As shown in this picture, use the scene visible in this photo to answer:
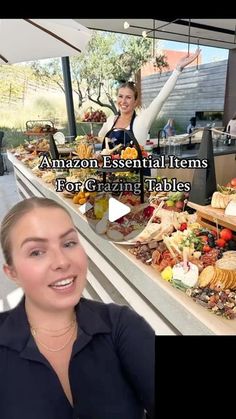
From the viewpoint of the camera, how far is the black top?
1.99 feet

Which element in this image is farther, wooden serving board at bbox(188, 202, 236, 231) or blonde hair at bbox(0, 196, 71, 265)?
wooden serving board at bbox(188, 202, 236, 231)

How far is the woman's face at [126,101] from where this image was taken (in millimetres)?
1000

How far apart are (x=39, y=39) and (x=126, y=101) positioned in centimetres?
32

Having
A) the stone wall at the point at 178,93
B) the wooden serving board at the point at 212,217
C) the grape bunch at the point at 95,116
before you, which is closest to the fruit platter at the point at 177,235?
the wooden serving board at the point at 212,217

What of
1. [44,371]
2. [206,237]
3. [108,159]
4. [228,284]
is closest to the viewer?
[44,371]

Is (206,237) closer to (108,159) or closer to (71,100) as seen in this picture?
(108,159)

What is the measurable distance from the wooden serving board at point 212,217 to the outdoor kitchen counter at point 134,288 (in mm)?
235

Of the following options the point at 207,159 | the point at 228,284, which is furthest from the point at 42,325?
the point at 207,159

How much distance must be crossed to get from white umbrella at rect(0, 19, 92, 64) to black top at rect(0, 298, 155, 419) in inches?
30.5

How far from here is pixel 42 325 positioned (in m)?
0.66

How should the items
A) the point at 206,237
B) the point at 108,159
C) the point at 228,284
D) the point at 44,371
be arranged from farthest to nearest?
the point at 108,159 → the point at 206,237 → the point at 228,284 → the point at 44,371

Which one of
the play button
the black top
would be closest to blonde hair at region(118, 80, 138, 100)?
the play button

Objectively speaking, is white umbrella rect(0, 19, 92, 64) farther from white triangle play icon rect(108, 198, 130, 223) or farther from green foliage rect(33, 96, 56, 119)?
white triangle play icon rect(108, 198, 130, 223)

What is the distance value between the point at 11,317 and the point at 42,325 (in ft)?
0.23
